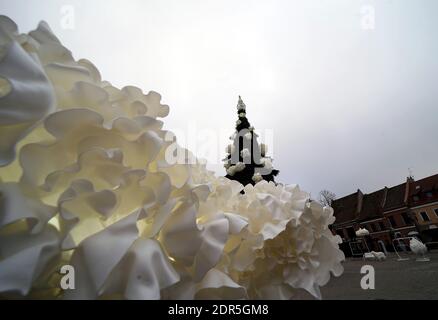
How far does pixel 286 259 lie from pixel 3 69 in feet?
2.19

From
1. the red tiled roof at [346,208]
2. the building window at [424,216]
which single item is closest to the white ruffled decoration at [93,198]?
the building window at [424,216]

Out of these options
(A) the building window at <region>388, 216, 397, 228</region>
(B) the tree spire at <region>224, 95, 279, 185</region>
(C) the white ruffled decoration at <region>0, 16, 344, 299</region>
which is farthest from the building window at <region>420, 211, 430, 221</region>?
(C) the white ruffled decoration at <region>0, 16, 344, 299</region>

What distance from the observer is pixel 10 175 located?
36cm

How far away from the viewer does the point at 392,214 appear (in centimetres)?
2278

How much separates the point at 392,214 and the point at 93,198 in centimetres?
2898

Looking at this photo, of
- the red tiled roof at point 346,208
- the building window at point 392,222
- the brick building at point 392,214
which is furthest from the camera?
the red tiled roof at point 346,208

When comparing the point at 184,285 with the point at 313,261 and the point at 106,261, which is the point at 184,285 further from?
the point at 313,261

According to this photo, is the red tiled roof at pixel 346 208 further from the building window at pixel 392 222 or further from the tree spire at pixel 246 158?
the tree spire at pixel 246 158

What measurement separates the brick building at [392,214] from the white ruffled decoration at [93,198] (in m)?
21.6

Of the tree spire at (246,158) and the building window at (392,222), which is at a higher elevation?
the building window at (392,222)

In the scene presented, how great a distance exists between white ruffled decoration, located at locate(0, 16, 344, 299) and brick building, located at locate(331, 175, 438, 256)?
70.7 ft

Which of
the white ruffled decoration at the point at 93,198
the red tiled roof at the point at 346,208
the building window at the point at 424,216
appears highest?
the red tiled roof at the point at 346,208

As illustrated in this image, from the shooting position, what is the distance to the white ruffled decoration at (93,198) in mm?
304

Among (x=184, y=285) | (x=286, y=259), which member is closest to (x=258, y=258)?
(x=286, y=259)
